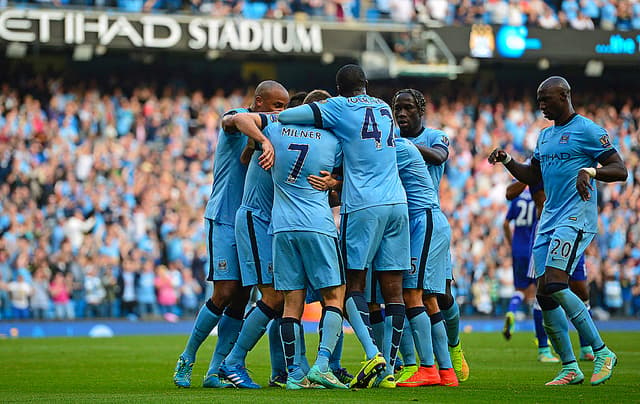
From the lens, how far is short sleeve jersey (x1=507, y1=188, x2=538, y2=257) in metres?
15.7

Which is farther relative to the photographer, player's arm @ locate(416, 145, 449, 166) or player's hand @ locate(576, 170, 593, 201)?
player's arm @ locate(416, 145, 449, 166)

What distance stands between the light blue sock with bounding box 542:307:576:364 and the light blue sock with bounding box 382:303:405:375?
5.04 ft

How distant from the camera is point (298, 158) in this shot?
9.34 meters

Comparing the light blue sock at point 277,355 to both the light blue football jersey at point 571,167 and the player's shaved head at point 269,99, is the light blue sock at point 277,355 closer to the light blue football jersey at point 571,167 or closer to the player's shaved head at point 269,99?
the player's shaved head at point 269,99

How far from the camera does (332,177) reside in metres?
9.55

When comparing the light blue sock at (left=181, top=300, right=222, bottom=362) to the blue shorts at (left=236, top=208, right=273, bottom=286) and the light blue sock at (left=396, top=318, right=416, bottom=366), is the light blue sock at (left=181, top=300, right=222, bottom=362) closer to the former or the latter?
the blue shorts at (left=236, top=208, right=273, bottom=286)

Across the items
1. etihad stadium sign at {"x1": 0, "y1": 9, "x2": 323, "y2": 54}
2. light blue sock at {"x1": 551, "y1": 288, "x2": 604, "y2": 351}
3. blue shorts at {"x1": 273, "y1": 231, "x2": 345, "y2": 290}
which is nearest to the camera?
blue shorts at {"x1": 273, "y1": 231, "x2": 345, "y2": 290}

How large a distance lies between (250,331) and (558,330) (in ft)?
9.53

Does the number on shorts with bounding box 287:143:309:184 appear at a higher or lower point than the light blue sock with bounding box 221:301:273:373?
higher

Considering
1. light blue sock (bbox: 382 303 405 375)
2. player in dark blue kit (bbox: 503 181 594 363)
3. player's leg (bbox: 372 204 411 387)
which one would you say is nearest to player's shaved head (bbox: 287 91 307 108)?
player's leg (bbox: 372 204 411 387)

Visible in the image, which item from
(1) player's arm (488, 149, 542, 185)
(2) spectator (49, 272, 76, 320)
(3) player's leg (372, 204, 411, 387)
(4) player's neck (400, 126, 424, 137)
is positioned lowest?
(2) spectator (49, 272, 76, 320)

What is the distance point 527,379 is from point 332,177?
314 cm

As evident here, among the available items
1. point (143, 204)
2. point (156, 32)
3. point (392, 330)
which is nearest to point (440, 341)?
point (392, 330)

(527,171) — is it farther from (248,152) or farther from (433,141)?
(248,152)
